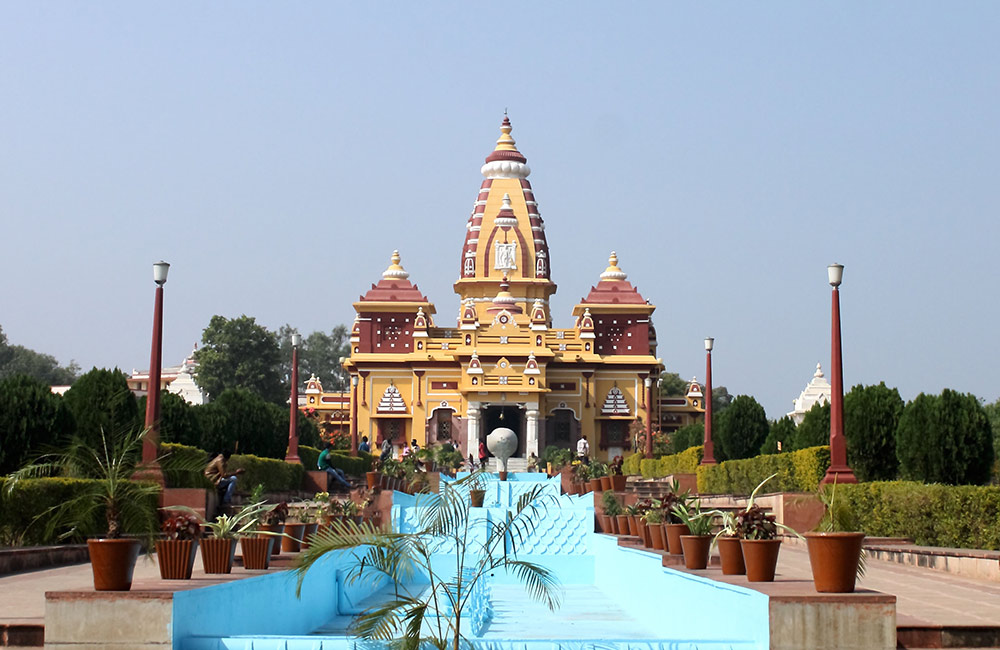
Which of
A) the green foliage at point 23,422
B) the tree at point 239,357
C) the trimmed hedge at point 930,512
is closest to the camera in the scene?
the trimmed hedge at point 930,512

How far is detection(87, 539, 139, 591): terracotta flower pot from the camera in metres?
9.43

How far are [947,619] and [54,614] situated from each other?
6.66 metres

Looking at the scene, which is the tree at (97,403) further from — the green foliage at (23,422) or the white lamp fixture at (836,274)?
the white lamp fixture at (836,274)

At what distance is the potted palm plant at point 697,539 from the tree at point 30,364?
305 feet

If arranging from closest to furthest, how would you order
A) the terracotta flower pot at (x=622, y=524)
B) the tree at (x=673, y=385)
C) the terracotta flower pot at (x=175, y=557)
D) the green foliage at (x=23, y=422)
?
the terracotta flower pot at (x=175, y=557), the terracotta flower pot at (x=622, y=524), the green foliage at (x=23, y=422), the tree at (x=673, y=385)

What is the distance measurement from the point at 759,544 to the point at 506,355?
4986cm

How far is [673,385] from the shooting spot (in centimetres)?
9350

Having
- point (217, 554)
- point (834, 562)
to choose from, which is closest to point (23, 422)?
point (217, 554)

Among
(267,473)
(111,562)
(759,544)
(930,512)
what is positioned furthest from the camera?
(267,473)

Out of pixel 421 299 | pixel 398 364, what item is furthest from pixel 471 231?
pixel 398 364

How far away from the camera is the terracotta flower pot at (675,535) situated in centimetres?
1348

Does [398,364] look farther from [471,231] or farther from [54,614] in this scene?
[54,614]

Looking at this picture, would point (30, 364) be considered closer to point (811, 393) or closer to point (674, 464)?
point (811, 393)

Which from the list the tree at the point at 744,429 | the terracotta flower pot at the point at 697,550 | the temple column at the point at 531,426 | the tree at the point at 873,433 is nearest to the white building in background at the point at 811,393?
the temple column at the point at 531,426
